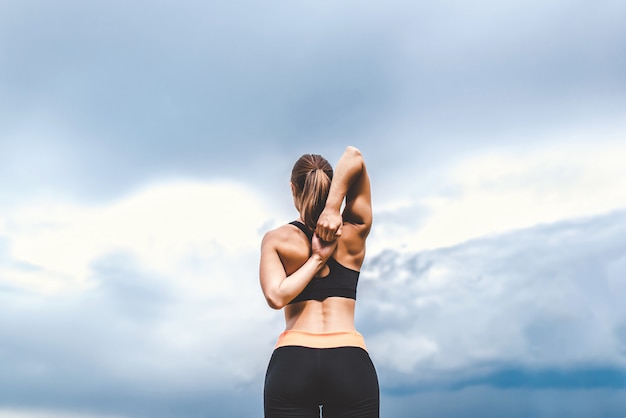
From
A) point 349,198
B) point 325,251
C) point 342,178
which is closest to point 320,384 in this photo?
point 325,251

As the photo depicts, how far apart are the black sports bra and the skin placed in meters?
0.04

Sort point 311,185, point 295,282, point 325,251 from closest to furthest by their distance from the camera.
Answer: point 295,282 → point 325,251 → point 311,185

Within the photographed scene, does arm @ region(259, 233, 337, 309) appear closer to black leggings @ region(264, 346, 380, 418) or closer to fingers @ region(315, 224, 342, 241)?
fingers @ region(315, 224, 342, 241)

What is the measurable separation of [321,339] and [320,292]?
1.25ft

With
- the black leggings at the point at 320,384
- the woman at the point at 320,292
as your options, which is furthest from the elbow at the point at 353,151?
the black leggings at the point at 320,384

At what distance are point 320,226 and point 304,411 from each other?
1.48 m

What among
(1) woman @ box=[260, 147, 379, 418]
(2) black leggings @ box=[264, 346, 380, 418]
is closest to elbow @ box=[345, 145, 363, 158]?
(1) woman @ box=[260, 147, 379, 418]

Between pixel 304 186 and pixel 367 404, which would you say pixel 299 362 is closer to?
pixel 367 404

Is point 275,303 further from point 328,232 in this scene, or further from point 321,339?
point 328,232

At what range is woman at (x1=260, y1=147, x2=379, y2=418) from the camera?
622cm

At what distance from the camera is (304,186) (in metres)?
6.56

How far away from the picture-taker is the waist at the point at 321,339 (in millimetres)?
Result: 6266

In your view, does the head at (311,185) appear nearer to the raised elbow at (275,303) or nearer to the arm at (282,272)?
the arm at (282,272)

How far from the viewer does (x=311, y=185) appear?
256 inches
